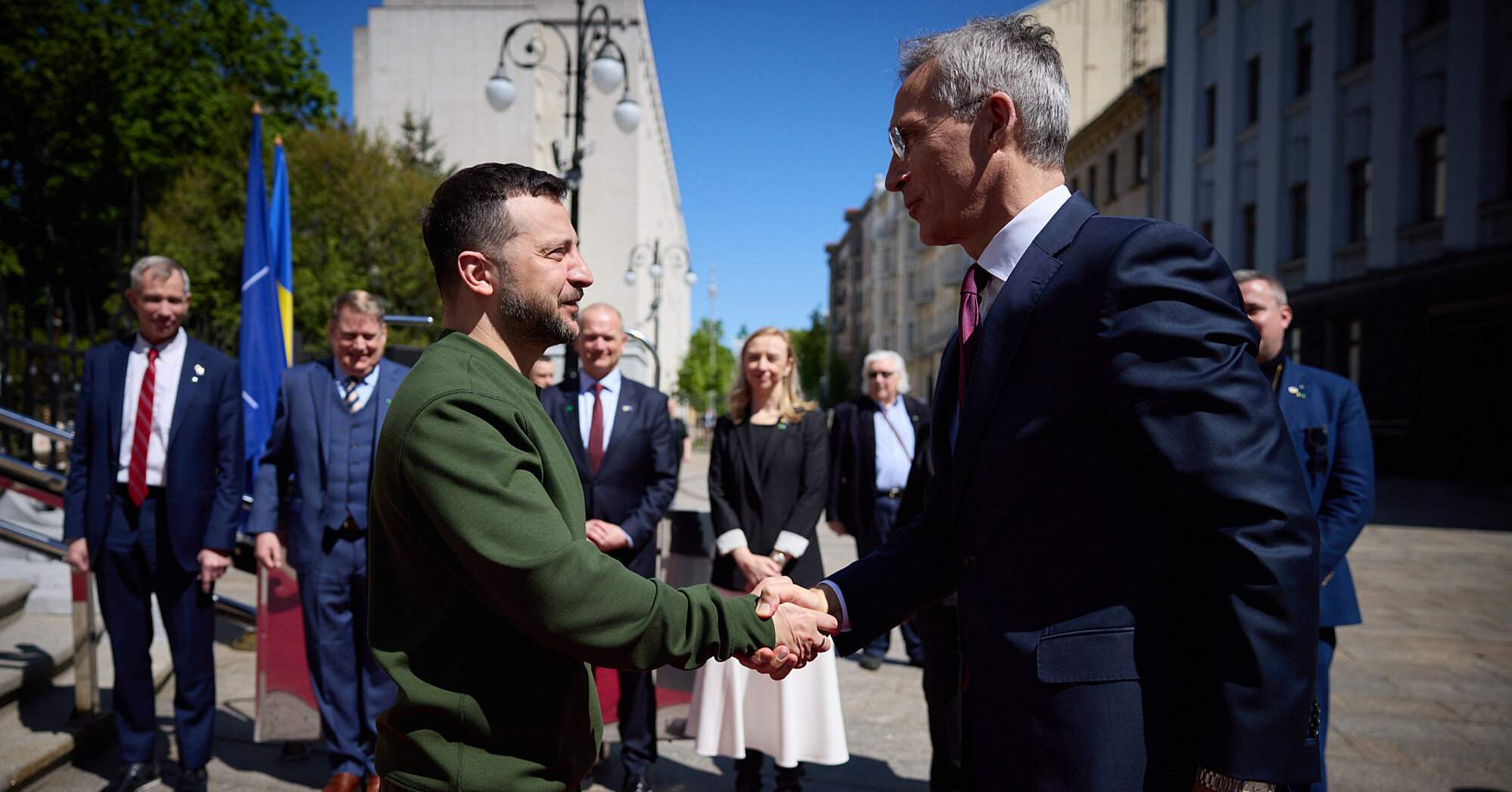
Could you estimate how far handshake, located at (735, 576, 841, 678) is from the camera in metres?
2.38

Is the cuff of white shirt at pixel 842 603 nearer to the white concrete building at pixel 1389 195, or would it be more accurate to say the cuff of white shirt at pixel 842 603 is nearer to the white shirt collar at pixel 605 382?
the white shirt collar at pixel 605 382

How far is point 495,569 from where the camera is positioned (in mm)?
1855

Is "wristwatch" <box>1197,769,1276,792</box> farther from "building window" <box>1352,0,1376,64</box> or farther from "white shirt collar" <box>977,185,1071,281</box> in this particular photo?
"building window" <box>1352,0,1376,64</box>

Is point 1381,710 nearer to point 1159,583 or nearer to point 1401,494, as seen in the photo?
point 1159,583

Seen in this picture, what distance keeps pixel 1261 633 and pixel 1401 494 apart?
20.4 m

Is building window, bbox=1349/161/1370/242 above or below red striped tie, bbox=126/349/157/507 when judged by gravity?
above

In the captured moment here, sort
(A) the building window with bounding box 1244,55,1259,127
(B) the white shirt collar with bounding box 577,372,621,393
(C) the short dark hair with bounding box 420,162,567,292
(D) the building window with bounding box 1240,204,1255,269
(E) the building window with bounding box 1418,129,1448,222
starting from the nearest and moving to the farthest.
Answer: (C) the short dark hair with bounding box 420,162,567,292 < (B) the white shirt collar with bounding box 577,372,621,393 < (E) the building window with bounding box 1418,129,1448,222 < (A) the building window with bounding box 1244,55,1259,127 < (D) the building window with bounding box 1240,204,1255,269

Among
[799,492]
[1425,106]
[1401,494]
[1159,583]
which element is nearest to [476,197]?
[1159,583]

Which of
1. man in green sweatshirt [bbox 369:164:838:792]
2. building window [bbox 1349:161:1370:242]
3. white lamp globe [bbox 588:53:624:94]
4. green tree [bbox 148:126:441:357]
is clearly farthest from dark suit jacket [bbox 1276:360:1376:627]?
building window [bbox 1349:161:1370:242]

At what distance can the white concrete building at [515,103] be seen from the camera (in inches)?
1638

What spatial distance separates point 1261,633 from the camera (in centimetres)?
161

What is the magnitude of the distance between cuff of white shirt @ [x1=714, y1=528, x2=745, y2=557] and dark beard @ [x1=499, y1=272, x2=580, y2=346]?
2960 mm

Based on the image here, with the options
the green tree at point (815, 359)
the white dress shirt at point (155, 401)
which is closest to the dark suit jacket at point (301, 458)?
the white dress shirt at point (155, 401)

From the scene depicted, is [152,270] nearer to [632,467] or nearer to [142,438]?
[142,438]
